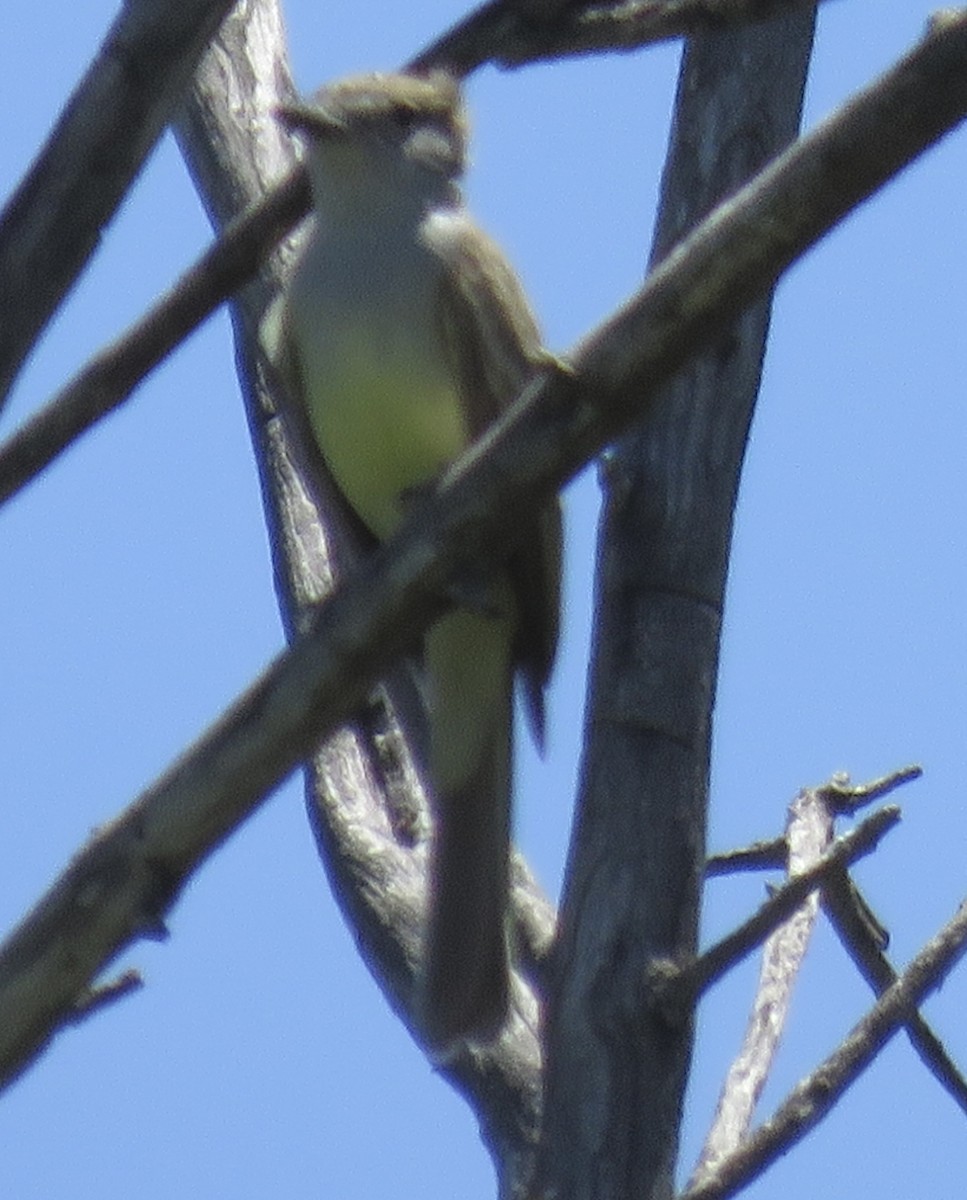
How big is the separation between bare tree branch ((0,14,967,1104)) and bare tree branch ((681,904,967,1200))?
3.39ft

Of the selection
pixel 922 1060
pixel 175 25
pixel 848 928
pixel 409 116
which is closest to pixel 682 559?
pixel 848 928

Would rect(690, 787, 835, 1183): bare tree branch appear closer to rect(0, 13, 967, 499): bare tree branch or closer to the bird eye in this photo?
rect(0, 13, 967, 499): bare tree branch

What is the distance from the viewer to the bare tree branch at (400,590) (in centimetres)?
219

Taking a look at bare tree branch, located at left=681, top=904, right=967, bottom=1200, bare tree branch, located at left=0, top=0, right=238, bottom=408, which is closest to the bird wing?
bare tree branch, located at left=681, top=904, right=967, bottom=1200

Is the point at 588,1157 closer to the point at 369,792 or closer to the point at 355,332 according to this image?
the point at 369,792

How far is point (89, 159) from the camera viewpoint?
7.33ft

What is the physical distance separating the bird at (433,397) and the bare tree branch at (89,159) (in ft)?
5.53

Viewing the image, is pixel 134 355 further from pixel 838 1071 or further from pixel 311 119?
pixel 311 119

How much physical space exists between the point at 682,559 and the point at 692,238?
1559 millimetres

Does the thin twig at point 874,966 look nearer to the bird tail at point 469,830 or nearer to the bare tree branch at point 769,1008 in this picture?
the bare tree branch at point 769,1008

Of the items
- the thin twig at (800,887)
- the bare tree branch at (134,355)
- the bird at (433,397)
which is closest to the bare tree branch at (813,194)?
the bare tree branch at (134,355)

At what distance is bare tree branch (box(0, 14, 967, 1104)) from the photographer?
219 cm

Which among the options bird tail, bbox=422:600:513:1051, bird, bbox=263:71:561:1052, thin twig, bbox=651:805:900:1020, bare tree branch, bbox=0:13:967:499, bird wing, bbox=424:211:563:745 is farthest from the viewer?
bird wing, bbox=424:211:563:745

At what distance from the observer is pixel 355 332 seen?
13.8 feet
